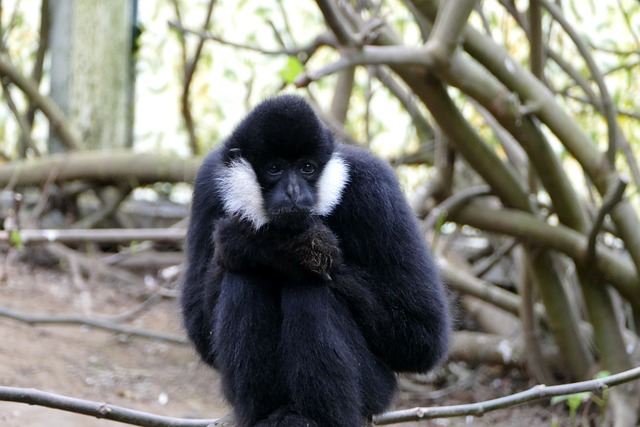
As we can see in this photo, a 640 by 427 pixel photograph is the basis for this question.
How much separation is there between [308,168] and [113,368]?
4.10 m

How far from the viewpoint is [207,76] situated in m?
12.0

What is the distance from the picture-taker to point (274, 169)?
3.89 metres

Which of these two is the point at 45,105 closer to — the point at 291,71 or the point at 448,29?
the point at 291,71

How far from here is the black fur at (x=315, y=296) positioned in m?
3.71

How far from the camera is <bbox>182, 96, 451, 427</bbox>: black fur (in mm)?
3713

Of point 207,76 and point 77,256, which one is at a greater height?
point 207,76

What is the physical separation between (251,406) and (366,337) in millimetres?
663

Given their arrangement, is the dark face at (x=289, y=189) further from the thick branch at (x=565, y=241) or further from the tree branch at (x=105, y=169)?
the tree branch at (x=105, y=169)

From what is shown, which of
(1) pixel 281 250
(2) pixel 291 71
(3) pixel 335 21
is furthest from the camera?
(2) pixel 291 71

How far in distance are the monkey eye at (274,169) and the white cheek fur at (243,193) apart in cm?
10

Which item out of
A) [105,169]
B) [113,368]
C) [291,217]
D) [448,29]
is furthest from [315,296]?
[105,169]

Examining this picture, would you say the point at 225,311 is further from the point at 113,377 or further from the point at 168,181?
the point at 168,181

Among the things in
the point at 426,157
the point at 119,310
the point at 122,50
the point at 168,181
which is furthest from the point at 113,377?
the point at 122,50

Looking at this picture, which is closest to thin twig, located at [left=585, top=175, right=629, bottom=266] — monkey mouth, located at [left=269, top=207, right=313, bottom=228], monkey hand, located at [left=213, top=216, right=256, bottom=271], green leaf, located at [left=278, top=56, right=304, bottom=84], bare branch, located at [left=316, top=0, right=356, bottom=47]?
bare branch, located at [left=316, top=0, right=356, bottom=47]
